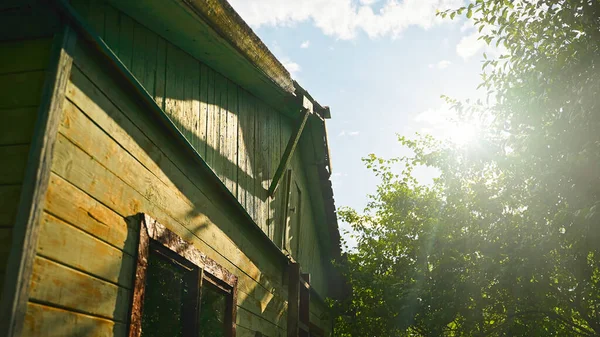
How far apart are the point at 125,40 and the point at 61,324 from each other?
184 centimetres

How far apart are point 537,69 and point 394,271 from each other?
8659 millimetres

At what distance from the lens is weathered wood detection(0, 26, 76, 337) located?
2.06 m

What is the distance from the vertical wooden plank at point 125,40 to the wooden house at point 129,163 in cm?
1

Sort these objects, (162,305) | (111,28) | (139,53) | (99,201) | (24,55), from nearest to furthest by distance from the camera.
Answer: (24,55), (99,201), (111,28), (139,53), (162,305)

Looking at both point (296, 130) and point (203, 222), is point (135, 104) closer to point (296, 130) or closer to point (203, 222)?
point (203, 222)

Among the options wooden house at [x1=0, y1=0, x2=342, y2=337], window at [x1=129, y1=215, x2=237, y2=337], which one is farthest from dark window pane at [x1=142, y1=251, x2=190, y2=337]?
window at [x1=129, y1=215, x2=237, y2=337]

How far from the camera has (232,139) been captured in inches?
212

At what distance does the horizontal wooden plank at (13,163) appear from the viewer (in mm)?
2303

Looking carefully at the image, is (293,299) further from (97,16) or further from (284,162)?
(97,16)

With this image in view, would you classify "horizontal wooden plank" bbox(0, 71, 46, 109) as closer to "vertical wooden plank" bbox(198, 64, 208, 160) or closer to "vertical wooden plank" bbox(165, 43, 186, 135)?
"vertical wooden plank" bbox(165, 43, 186, 135)

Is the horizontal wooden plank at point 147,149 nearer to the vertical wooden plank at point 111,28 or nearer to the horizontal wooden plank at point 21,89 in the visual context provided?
the horizontal wooden plank at point 21,89

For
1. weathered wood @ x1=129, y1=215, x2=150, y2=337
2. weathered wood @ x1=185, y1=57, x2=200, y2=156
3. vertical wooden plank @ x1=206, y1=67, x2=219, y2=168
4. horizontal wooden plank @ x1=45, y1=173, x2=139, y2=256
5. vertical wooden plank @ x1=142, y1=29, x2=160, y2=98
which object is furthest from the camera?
vertical wooden plank @ x1=206, y1=67, x2=219, y2=168

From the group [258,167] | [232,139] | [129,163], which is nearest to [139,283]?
[129,163]

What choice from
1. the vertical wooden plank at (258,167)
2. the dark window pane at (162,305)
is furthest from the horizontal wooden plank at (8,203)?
the dark window pane at (162,305)
